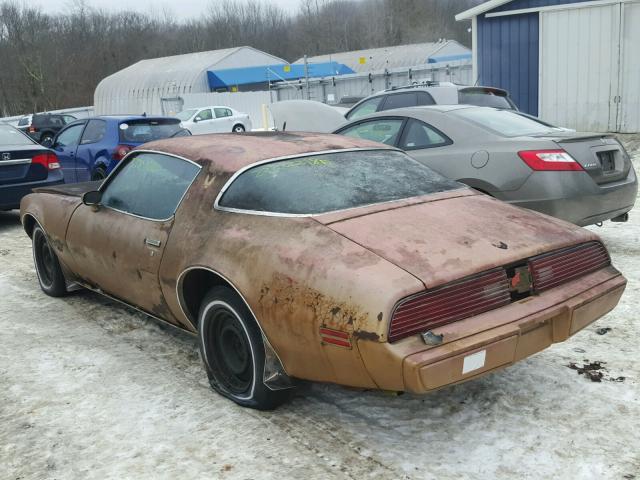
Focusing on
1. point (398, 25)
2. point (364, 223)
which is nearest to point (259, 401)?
point (364, 223)

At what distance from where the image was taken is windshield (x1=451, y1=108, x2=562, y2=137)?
589 cm

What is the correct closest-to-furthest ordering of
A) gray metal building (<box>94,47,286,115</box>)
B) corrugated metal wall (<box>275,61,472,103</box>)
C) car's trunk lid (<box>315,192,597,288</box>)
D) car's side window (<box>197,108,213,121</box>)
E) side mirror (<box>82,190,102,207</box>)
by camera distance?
car's trunk lid (<box>315,192,597,288</box>) < side mirror (<box>82,190,102,207</box>) < car's side window (<box>197,108,213,121</box>) < corrugated metal wall (<box>275,61,472,103</box>) < gray metal building (<box>94,47,286,115</box>)

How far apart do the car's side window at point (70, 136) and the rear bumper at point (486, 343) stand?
9577 millimetres

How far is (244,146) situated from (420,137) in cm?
277

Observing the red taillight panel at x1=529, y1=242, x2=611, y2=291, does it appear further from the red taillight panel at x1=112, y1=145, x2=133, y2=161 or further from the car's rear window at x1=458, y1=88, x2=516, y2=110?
the red taillight panel at x1=112, y1=145, x2=133, y2=161

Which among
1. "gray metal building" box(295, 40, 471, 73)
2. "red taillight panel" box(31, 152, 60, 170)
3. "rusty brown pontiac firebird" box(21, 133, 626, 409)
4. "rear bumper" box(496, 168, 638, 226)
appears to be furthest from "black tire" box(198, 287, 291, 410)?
"gray metal building" box(295, 40, 471, 73)

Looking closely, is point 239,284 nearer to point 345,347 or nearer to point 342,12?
point 345,347

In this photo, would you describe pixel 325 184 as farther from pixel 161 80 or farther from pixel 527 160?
pixel 161 80

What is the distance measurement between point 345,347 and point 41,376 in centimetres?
214

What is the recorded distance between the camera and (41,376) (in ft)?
12.6

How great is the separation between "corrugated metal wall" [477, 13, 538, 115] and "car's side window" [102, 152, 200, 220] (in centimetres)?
1293

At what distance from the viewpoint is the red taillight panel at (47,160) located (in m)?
9.02

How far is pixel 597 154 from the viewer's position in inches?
217

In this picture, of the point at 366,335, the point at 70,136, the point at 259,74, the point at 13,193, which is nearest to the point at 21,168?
the point at 13,193
